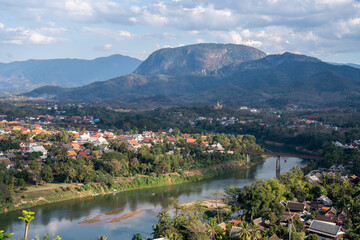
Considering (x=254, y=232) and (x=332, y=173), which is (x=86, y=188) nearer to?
(x=254, y=232)

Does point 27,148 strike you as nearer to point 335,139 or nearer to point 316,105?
point 335,139

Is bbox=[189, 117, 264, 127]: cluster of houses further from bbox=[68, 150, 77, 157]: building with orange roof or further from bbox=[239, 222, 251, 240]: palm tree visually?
bbox=[239, 222, 251, 240]: palm tree

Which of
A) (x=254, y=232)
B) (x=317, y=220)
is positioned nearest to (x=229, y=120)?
(x=317, y=220)

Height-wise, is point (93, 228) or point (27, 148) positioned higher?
point (27, 148)

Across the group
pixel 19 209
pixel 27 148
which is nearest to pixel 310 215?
pixel 19 209

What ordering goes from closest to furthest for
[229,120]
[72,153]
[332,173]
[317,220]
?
1. [317,220]
2. [332,173]
3. [72,153]
4. [229,120]
